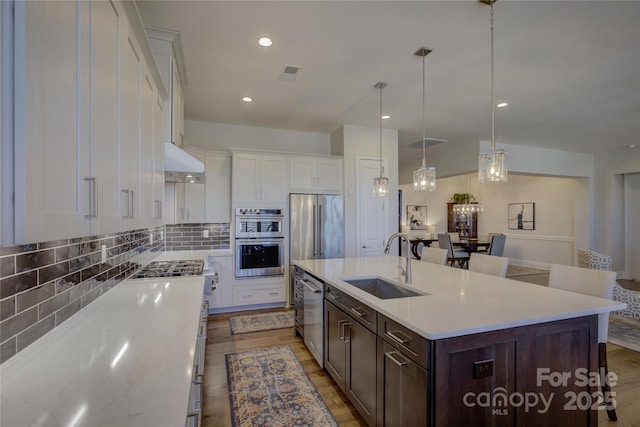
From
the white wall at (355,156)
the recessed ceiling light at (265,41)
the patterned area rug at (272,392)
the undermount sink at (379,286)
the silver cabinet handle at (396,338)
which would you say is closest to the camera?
the silver cabinet handle at (396,338)

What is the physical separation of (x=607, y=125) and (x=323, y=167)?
175 inches

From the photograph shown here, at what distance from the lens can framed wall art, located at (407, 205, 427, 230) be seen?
10000 millimetres

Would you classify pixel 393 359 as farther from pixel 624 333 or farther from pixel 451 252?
pixel 451 252

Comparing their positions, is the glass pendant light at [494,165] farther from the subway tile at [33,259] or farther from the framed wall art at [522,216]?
the framed wall art at [522,216]

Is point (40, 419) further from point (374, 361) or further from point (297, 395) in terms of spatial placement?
point (297, 395)

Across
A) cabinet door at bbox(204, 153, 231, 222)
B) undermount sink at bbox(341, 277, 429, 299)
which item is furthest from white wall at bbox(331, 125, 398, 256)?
undermount sink at bbox(341, 277, 429, 299)

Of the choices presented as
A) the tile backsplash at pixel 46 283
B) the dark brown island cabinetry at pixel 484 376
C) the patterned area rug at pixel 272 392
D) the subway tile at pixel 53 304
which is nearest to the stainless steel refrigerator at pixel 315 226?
the patterned area rug at pixel 272 392

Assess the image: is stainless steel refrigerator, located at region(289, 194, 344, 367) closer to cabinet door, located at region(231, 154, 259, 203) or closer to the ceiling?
cabinet door, located at region(231, 154, 259, 203)

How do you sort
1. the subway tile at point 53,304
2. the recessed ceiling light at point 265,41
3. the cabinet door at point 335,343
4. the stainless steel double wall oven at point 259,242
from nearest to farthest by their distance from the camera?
the subway tile at point 53,304 → the cabinet door at point 335,343 → the recessed ceiling light at point 265,41 → the stainless steel double wall oven at point 259,242

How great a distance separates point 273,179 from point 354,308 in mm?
2907

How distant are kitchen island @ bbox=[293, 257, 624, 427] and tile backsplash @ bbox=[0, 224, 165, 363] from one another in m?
1.50

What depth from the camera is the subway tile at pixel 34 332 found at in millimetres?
1092

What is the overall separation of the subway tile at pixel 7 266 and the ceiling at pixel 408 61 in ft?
6.14

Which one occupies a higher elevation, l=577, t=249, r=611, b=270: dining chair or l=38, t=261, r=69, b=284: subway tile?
l=38, t=261, r=69, b=284: subway tile
